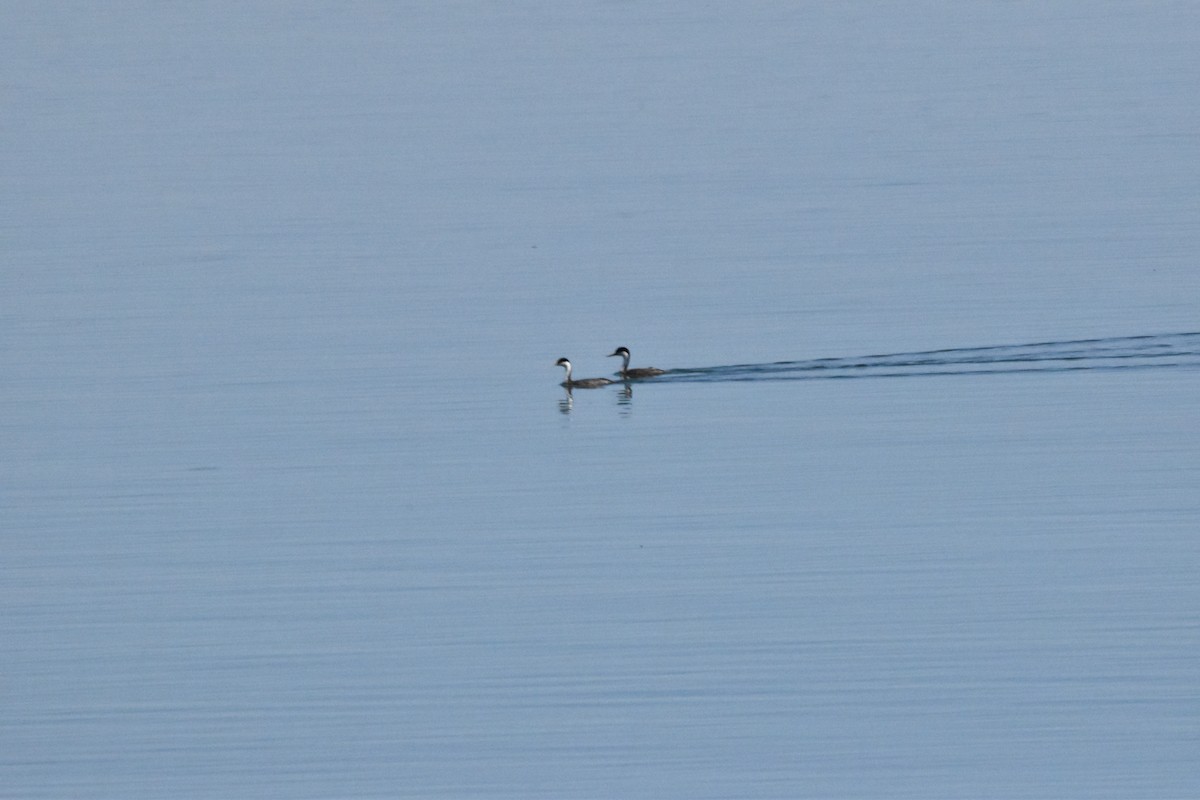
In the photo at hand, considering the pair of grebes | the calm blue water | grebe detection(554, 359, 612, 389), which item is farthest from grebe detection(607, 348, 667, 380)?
the calm blue water

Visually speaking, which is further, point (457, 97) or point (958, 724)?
point (457, 97)

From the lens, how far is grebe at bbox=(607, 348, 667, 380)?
2517cm

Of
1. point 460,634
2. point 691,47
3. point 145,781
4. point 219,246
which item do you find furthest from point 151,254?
point 691,47

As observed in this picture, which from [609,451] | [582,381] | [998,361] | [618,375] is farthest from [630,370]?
[998,361]

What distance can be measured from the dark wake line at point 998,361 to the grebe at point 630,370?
34 cm

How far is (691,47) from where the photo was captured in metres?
60.6

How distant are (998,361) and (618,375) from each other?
13.5ft

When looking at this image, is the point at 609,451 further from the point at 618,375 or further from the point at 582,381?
the point at 618,375

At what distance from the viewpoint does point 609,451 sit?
2211 centimetres

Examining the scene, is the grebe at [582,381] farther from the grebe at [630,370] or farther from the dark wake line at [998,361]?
the dark wake line at [998,361]

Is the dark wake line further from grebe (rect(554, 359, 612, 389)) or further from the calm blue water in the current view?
grebe (rect(554, 359, 612, 389))

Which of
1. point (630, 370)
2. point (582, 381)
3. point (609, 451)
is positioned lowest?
point (609, 451)

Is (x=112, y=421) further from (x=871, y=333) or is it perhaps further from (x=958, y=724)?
(x=958, y=724)

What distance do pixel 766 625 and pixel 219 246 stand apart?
19.1m
